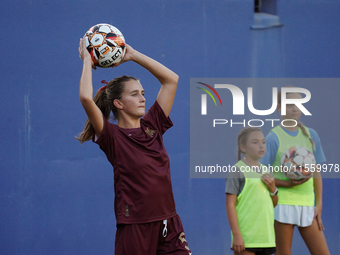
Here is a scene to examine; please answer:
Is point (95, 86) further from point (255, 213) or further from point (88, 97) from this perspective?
point (255, 213)

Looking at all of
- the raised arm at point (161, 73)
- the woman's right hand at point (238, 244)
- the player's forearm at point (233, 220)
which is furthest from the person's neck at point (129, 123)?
the woman's right hand at point (238, 244)

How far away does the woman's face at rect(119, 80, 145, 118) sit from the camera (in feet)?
10.2

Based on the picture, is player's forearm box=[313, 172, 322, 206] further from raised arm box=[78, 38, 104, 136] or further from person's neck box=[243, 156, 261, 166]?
raised arm box=[78, 38, 104, 136]

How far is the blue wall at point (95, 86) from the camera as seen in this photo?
14.5 ft

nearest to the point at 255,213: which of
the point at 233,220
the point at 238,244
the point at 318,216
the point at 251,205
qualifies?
the point at 251,205

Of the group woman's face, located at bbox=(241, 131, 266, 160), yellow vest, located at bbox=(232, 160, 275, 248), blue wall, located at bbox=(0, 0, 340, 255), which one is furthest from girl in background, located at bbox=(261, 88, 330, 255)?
blue wall, located at bbox=(0, 0, 340, 255)

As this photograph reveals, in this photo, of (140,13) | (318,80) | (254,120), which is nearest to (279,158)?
(254,120)

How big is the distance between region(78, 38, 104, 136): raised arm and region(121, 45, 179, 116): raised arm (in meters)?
0.36

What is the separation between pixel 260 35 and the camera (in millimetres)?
4984

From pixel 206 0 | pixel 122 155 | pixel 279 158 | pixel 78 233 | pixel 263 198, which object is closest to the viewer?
pixel 122 155

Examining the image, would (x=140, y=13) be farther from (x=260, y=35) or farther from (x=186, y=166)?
(x=186, y=166)

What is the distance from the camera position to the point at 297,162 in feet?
13.5

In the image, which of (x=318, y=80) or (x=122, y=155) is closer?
(x=122, y=155)

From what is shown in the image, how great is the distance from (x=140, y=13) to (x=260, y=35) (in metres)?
1.40
